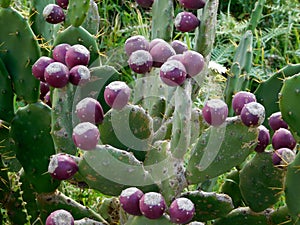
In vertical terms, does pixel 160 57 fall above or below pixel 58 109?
above

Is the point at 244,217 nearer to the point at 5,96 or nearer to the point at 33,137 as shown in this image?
the point at 33,137

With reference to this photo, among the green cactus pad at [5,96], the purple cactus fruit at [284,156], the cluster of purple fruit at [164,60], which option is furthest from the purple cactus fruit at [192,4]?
the green cactus pad at [5,96]

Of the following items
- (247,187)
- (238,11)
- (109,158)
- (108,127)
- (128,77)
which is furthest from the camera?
(238,11)

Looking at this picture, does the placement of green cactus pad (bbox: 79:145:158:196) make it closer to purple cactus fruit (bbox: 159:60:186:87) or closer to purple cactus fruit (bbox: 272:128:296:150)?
purple cactus fruit (bbox: 159:60:186:87)

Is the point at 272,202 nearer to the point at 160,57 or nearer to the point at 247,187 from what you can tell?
the point at 247,187

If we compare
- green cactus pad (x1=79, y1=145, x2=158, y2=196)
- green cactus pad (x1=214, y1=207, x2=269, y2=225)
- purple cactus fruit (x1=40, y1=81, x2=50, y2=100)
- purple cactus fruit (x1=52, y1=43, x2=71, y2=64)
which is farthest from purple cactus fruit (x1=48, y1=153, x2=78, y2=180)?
purple cactus fruit (x1=40, y1=81, x2=50, y2=100)

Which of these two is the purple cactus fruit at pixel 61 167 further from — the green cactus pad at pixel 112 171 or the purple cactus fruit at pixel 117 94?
the purple cactus fruit at pixel 117 94

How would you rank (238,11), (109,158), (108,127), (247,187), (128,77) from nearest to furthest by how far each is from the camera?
(109,158) < (108,127) < (247,187) < (128,77) < (238,11)

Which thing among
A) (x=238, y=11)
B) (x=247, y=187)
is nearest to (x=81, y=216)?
(x=247, y=187)
